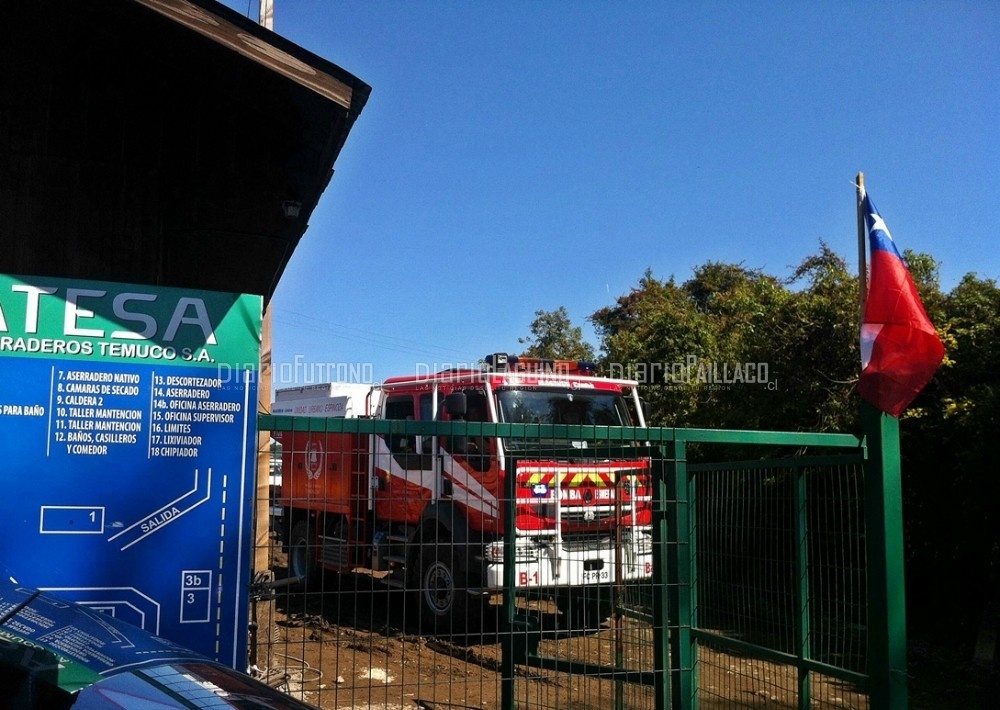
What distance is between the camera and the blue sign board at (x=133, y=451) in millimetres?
3336

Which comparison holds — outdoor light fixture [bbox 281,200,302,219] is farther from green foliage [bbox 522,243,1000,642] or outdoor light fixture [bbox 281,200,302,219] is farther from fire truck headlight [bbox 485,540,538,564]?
green foliage [bbox 522,243,1000,642]

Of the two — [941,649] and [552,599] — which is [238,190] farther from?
[941,649]

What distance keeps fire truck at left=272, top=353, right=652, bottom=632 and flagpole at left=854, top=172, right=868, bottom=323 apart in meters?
1.43

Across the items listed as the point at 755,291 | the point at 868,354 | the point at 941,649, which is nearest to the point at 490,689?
the point at 868,354

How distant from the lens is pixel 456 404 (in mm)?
9242

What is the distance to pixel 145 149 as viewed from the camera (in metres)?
6.01

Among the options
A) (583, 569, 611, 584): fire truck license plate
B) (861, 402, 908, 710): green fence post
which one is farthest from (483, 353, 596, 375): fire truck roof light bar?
(861, 402, 908, 710): green fence post

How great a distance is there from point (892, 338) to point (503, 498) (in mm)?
2194

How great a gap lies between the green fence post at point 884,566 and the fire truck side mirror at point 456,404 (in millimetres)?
5214

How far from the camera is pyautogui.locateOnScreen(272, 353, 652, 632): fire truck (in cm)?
450

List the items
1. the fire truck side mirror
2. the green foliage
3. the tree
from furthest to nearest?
the tree → the fire truck side mirror → the green foliage

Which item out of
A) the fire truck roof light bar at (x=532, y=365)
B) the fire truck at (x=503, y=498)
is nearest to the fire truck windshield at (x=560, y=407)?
the fire truck at (x=503, y=498)

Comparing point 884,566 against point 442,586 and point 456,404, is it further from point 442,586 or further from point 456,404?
point 456,404

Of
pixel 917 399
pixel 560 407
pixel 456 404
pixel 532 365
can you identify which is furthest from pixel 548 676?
pixel 917 399
